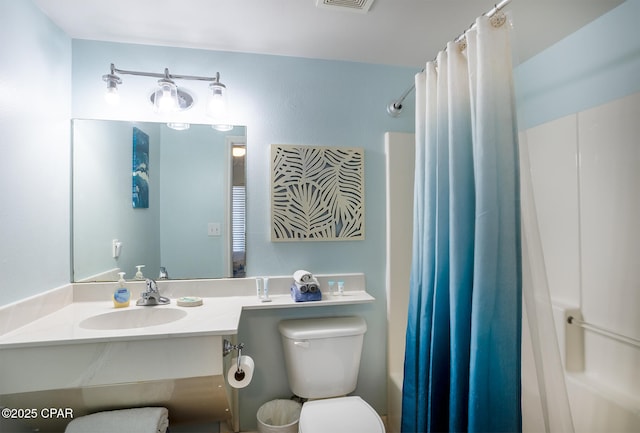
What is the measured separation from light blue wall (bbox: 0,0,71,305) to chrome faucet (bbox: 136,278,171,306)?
0.39m

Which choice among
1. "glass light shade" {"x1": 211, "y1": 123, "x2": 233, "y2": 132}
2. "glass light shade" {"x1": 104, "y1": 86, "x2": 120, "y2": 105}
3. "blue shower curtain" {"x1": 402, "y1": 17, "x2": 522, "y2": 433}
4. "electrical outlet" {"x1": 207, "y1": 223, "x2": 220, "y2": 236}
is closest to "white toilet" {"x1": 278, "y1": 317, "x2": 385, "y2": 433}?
"blue shower curtain" {"x1": 402, "y1": 17, "x2": 522, "y2": 433}

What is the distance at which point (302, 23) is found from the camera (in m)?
1.52

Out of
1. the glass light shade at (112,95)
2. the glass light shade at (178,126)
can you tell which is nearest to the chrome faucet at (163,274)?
the glass light shade at (178,126)

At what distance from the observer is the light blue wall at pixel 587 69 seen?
1308mm

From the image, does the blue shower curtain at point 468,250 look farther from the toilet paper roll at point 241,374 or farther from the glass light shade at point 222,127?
the glass light shade at point 222,127

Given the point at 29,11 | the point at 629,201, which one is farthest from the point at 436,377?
the point at 29,11

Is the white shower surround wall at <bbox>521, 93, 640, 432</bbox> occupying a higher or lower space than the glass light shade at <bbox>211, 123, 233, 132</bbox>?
lower

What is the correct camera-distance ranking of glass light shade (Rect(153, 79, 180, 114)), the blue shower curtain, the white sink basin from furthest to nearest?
glass light shade (Rect(153, 79, 180, 114))
the white sink basin
the blue shower curtain

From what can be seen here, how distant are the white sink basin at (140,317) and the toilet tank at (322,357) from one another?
55cm

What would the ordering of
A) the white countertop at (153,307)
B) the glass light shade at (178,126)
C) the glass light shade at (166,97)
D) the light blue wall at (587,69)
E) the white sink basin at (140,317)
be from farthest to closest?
the glass light shade at (178,126) → the glass light shade at (166,97) → the white sink basin at (140,317) → the light blue wall at (587,69) → the white countertop at (153,307)

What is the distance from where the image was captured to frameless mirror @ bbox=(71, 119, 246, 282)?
1633 millimetres

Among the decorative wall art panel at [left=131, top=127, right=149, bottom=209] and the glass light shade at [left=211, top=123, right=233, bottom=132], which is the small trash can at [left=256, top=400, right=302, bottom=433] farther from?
A: the glass light shade at [left=211, top=123, right=233, bottom=132]

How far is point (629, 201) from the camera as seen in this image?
125 cm

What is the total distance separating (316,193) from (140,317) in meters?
1.08
